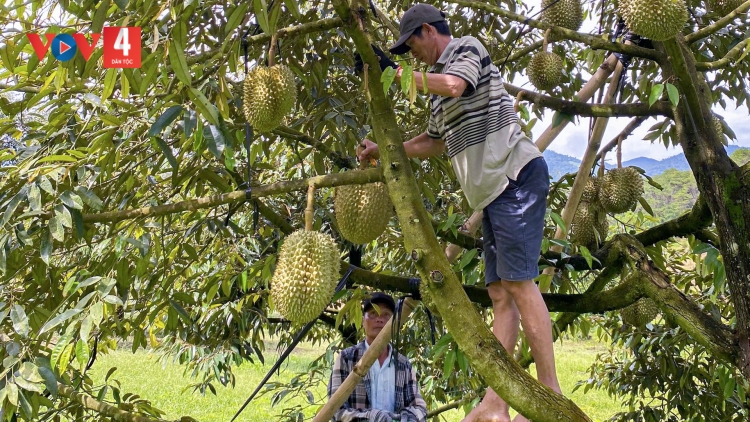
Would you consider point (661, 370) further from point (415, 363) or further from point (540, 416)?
point (540, 416)

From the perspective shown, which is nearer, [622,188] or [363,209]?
[363,209]

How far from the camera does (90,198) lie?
158 centimetres

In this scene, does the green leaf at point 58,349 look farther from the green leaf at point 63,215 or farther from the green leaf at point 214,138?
the green leaf at point 214,138

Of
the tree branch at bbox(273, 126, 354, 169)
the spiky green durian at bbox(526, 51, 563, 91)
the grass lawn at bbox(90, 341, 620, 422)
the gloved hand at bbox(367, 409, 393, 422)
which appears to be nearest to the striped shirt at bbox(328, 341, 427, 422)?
the gloved hand at bbox(367, 409, 393, 422)

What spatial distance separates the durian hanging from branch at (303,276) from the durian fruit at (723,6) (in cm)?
202

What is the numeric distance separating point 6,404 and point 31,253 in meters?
0.54

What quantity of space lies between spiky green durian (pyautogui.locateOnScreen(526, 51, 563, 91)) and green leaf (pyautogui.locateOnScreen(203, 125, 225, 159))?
1563 mm

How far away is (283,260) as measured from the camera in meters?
1.63

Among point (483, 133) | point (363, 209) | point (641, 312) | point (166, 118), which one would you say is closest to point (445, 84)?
point (483, 133)

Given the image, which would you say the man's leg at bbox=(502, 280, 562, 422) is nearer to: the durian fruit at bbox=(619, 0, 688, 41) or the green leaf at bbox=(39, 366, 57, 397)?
the durian fruit at bbox=(619, 0, 688, 41)

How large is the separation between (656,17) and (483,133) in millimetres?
681

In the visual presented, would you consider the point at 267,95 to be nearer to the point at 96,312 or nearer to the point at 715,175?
the point at 96,312

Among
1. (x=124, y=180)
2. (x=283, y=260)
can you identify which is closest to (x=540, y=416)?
(x=283, y=260)

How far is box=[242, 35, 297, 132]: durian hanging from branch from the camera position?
1.75 metres
